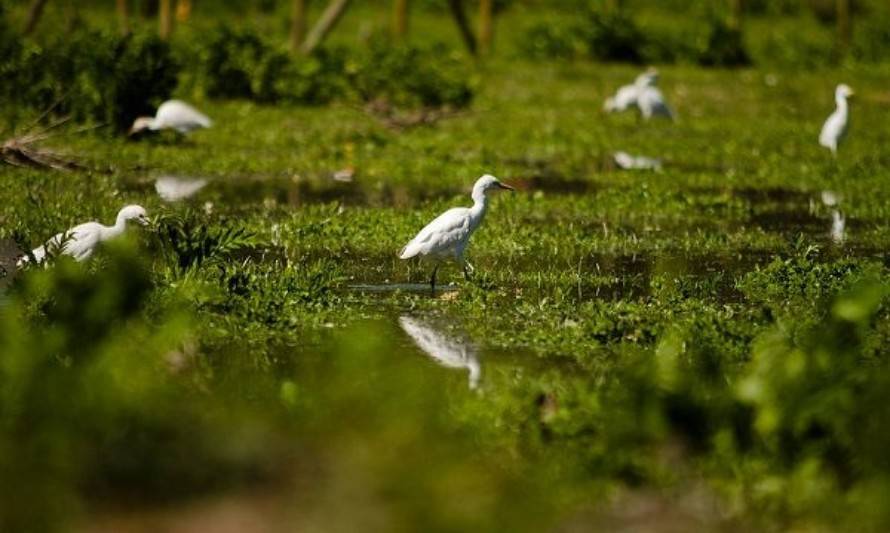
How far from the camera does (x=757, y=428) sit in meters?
7.07

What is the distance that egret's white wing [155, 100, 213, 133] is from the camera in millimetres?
20391

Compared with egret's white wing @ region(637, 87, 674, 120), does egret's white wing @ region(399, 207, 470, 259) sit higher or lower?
higher

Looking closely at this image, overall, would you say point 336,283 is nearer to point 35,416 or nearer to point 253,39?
point 35,416

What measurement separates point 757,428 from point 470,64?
26490 mm

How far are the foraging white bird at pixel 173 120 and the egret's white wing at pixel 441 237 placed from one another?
9.24 meters

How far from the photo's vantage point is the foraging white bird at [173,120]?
66.3 ft

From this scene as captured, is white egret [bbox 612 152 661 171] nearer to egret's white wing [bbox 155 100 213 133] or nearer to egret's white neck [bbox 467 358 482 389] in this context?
egret's white wing [bbox 155 100 213 133]

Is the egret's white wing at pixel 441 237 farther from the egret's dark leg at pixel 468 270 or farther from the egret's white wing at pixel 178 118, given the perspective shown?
the egret's white wing at pixel 178 118

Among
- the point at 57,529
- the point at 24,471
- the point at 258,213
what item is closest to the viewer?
the point at 57,529

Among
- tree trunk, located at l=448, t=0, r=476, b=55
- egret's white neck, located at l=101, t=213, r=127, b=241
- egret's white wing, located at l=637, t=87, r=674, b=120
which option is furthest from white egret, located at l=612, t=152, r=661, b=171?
tree trunk, located at l=448, t=0, r=476, b=55

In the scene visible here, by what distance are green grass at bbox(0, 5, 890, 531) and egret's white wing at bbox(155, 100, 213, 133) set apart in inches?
73.8

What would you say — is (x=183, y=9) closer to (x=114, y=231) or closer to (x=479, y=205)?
(x=479, y=205)

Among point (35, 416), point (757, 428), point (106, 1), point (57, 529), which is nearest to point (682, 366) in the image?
point (757, 428)

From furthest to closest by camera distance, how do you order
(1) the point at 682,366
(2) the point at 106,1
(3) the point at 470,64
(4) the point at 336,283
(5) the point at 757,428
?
(2) the point at 106,1 → (3) the point at 470,64 → (4) the point at 336,283 → (1) the point at 682,366 → (5) the point at 757,428
